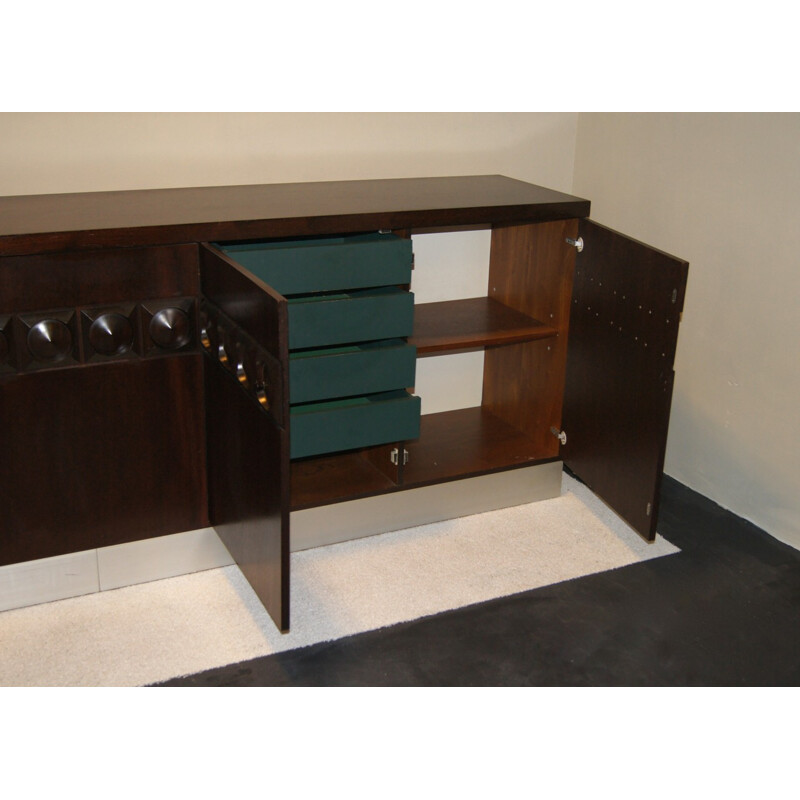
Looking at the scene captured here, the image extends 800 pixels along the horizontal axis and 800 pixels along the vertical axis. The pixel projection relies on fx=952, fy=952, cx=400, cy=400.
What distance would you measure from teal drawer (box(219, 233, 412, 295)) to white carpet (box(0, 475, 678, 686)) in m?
0.85

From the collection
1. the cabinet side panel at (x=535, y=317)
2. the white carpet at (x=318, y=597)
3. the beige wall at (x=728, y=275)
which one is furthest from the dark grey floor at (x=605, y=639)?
the cabinet side panel at (x=535, y=317)

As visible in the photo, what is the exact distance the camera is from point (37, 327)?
92.1 inches

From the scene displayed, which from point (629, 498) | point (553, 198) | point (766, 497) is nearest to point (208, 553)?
point (629, 498)

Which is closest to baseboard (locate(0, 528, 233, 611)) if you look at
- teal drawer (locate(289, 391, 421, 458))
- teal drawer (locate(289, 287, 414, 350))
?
teal drawer (locate(289, 391, 421, 458))

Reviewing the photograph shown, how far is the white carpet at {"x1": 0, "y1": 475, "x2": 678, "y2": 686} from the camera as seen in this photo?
2424 mm

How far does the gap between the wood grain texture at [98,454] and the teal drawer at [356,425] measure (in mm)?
283

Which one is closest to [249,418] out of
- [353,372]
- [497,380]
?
[353,372]

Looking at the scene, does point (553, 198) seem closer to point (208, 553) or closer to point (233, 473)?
point (233, 473)

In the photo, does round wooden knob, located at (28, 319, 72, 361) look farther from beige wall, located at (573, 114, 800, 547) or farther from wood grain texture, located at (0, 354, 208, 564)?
beige wall, located at (573, 114, 800, 547)

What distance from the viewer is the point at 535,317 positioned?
3.25 meters

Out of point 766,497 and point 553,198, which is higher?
point 553,198

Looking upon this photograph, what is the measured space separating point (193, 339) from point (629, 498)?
1379 millimetres

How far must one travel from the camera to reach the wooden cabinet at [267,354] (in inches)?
91.2

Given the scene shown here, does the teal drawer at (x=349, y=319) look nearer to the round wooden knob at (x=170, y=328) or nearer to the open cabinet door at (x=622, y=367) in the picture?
the round wooden knob at (x=170, y=328)
